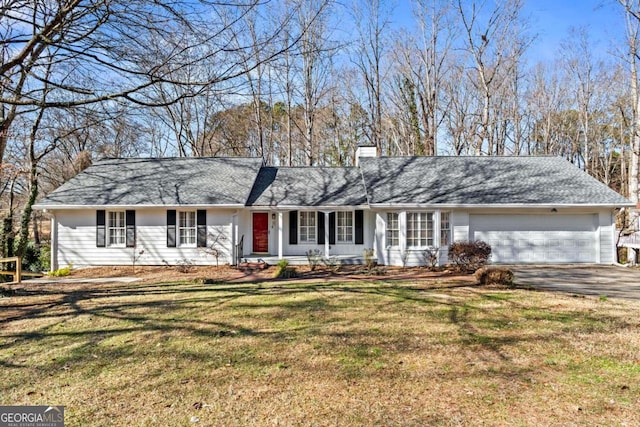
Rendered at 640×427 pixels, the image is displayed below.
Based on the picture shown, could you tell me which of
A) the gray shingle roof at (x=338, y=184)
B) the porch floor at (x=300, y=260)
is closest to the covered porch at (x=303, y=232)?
the porch floor at (x=300, y=260)

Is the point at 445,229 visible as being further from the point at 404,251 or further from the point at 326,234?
the point at 326,234

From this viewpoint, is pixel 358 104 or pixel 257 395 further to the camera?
pixel 358 104

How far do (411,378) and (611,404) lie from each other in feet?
6.17

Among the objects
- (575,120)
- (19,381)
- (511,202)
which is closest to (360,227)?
(511,202)

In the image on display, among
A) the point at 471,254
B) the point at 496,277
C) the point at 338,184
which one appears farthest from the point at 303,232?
the point at 496,277

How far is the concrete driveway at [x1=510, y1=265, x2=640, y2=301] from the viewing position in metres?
9.59

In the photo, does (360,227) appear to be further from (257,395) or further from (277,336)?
(257,395)

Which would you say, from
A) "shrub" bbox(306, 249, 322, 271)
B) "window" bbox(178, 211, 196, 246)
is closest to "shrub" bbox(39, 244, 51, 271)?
"window" bbox(178, 211, 196, 246)

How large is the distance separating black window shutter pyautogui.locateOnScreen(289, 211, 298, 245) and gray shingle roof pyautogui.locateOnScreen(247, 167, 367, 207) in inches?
28.5

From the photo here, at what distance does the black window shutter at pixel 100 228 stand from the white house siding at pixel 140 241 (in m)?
0.15

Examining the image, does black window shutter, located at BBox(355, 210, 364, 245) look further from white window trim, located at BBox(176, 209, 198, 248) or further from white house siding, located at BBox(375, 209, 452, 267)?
white window trim, located at BBox(176, 209, 198, 248)

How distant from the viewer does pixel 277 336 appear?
5.88 meters

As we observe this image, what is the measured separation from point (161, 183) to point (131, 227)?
229 centimetres

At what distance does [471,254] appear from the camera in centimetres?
1227
